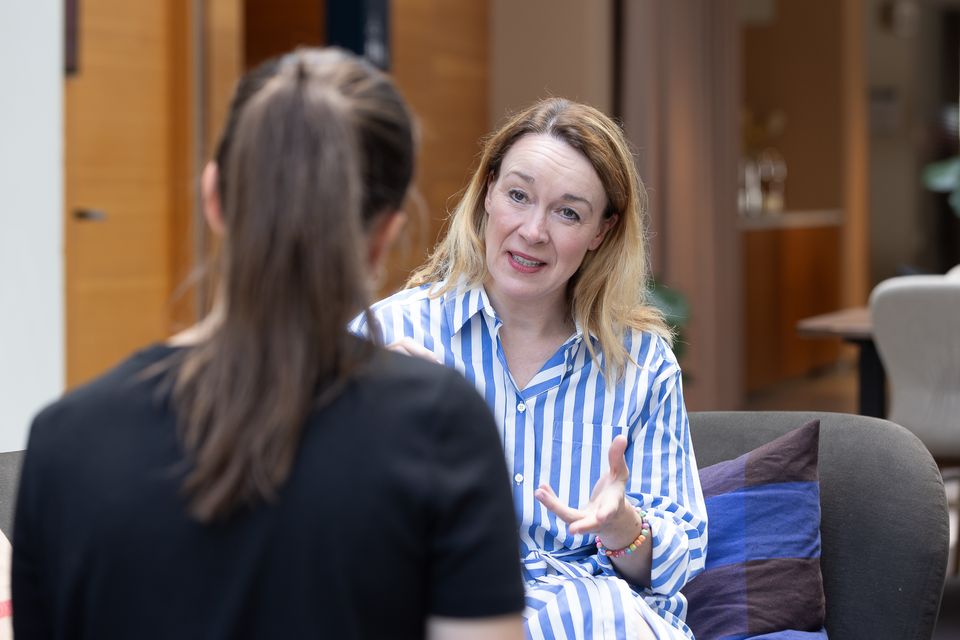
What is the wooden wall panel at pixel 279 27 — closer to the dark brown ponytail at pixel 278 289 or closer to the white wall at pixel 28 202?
the white wall at pixel 28 202

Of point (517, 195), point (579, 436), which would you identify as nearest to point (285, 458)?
point (579, 436)

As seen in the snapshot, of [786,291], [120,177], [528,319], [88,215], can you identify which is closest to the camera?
[528,319]

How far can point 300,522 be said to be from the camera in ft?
3.23

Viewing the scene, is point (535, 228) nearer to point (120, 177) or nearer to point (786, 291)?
point (120, 177)

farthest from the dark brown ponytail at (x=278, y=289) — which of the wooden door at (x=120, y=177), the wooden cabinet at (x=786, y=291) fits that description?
the wooden cabinet at (x=786, y=291)

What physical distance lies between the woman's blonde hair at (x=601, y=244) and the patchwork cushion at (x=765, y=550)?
273mm

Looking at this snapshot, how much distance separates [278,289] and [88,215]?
11.5 feet

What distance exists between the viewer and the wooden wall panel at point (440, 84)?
576cm

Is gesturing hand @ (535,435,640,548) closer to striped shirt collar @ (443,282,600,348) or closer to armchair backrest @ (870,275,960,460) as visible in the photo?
striped shirt collar @ (443,282,600,348)

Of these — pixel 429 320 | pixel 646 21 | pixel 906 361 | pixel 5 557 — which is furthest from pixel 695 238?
pixel 5 557

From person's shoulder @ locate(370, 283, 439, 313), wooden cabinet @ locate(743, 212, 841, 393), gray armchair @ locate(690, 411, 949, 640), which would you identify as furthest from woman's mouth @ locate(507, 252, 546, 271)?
wooden cabinet @ locate(743, 212, 841, 393)

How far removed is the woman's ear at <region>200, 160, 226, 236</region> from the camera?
1058 millimetres

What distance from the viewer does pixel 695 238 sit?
6.61 metres

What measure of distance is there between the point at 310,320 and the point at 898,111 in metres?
10.5
